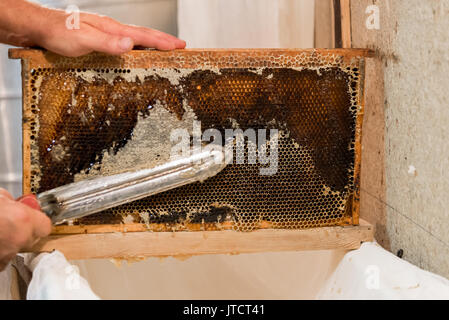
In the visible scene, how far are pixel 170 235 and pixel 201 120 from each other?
280mm

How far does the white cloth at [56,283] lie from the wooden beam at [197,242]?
6 centimetres

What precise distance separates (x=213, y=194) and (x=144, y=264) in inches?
17.5

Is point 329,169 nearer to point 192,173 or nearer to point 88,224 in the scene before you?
point 192,173

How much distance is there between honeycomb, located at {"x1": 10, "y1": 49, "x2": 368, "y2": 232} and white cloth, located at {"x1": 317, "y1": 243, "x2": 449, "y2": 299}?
149 millimetres

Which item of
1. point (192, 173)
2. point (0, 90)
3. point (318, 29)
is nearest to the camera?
point (192, 173)

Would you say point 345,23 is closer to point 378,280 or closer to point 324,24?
point 324,24

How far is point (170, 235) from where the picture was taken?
0.95 m

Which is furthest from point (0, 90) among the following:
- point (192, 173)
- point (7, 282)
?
point (192, 173)

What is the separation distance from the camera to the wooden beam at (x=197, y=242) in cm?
93

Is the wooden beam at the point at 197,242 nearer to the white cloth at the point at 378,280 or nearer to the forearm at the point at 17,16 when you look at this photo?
the white cloth at the point at 378,280

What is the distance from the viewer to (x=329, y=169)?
96 cm

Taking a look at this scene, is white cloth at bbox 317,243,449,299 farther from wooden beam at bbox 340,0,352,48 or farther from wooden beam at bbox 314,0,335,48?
wooden beam at bbox 314,0,335,48

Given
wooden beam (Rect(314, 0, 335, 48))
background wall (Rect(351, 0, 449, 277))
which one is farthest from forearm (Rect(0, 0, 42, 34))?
wooden beam (Rect(314, 0, 335, 48))

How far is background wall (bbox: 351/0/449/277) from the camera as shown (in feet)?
2.60
